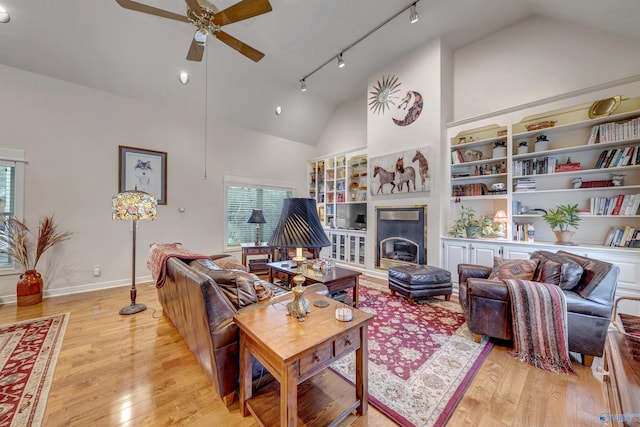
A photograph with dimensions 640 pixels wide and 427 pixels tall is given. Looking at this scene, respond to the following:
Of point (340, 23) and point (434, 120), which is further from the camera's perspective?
point (434, 120)

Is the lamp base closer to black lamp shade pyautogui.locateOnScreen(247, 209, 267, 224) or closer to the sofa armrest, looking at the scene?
black lamp shade pyautogui.locateOnScreen(247, 209, 267, 224)

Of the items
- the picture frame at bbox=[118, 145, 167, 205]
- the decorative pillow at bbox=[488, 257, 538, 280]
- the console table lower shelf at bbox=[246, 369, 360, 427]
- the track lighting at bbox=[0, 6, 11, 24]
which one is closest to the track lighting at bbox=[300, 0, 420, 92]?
the picture frame at bbox=[118, 145, 167, 205]

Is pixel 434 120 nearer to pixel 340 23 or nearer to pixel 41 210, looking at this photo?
pixel 340 23

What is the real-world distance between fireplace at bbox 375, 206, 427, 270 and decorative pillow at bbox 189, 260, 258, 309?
3228mm

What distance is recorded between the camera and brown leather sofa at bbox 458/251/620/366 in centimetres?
190

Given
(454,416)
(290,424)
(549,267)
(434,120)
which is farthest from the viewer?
(434,120)

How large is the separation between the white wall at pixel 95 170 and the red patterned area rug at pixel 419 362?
3732mm

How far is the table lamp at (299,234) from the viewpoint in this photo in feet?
4.44

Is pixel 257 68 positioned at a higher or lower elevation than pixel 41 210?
higher

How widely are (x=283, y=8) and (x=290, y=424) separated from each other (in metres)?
4.37

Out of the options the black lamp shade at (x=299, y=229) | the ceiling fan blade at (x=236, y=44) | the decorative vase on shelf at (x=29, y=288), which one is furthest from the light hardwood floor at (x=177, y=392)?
the ceiling fan blade at (x=236, y=44)

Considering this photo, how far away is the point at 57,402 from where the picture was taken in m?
1.58

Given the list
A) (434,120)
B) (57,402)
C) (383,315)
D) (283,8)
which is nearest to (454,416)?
(383,315)

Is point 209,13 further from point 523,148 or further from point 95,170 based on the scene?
point 523,148
